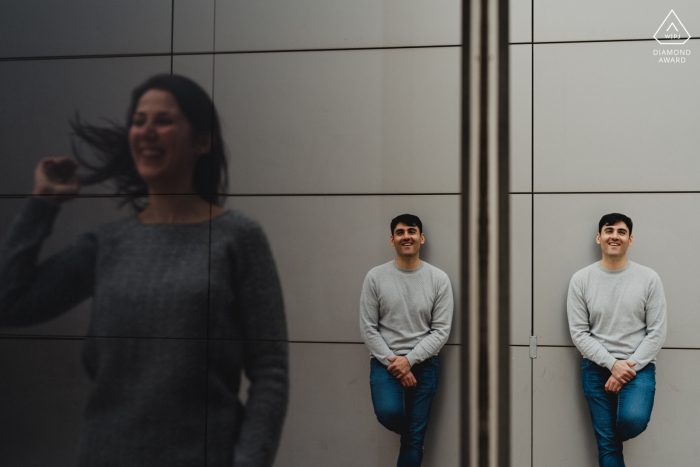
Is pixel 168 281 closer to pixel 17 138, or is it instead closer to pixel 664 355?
pixel 17 138

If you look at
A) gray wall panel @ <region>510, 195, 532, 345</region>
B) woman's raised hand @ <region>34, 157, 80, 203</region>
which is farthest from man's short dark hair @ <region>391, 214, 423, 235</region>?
woman's raised hand @ <region>34, 157, 80, 203</region>

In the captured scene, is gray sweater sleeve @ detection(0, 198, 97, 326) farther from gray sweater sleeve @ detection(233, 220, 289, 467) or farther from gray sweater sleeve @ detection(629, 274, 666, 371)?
gray sweater sleeve @ detection(629, 274, 666, 371)

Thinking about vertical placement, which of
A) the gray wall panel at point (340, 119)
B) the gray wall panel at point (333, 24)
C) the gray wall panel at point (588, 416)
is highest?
the gray wall panel at point (333, 24)

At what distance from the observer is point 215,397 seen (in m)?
0.98

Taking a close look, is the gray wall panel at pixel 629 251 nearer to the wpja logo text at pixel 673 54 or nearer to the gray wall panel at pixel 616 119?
the gray wall panel at pixel 616 119

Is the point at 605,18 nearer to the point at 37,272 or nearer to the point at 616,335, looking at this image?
the point at 616,335

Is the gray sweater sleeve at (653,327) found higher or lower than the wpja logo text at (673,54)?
lower

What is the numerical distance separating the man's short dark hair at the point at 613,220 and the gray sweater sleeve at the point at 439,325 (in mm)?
354

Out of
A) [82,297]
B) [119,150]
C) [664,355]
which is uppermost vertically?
[119,150]

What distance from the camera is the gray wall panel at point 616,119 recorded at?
3.34 ft

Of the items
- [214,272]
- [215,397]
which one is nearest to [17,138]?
[214,272]

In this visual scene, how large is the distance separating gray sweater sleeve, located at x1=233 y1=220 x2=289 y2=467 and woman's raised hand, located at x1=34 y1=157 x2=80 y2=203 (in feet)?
1.23

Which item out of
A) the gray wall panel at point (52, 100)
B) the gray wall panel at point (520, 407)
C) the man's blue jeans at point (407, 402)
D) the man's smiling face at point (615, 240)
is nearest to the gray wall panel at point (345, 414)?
the man's blue jeans at point (407, 402)

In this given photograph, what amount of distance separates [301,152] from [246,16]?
11.9 inches
